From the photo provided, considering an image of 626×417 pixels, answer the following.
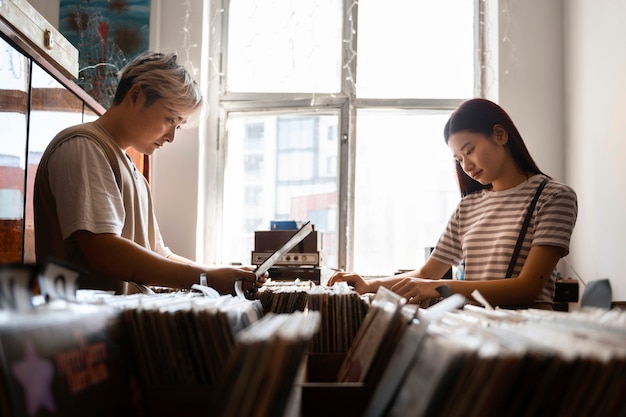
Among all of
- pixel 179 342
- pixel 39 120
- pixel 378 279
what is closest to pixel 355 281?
pixel 378 279

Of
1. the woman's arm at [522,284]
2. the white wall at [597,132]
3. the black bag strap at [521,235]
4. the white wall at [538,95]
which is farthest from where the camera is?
the white wall at [538,95]

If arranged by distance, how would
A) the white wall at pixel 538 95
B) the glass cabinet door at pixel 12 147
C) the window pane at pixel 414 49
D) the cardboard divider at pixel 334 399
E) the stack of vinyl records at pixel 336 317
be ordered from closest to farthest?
the cardboard divider at pixel 334 399 → the stack of vinyl records at pixel 336 317 → the glass cabinet door at pixel 12 147 → the white wall at pixel 538 95 → the window pane at pixel 414 49

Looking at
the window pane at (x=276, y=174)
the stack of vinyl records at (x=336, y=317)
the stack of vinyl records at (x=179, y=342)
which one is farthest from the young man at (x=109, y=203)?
the window pane at (x=276, y=174)

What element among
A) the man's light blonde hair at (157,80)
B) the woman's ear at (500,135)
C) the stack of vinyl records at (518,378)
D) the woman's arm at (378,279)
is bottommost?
the woman's arm at (378,279)

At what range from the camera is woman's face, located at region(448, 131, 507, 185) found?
1.88 meters

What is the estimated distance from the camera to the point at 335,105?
3.82 m

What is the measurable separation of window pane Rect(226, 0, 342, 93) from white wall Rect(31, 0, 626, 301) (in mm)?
408

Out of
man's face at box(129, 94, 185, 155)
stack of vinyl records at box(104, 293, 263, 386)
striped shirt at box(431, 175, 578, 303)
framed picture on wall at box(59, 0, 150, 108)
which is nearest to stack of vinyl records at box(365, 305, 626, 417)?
stack of vinyl records at box(104, 293, 263, 386)

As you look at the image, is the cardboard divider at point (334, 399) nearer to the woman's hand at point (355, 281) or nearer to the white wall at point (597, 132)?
the woman's hand at point (355, 281)

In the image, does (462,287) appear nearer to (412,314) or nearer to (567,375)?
(412,314)

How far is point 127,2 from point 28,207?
1952 millimetres

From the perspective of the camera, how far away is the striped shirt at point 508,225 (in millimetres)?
1628

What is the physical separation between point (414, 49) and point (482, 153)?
7.10 feet

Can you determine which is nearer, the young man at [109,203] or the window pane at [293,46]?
the young man at [109,203]
